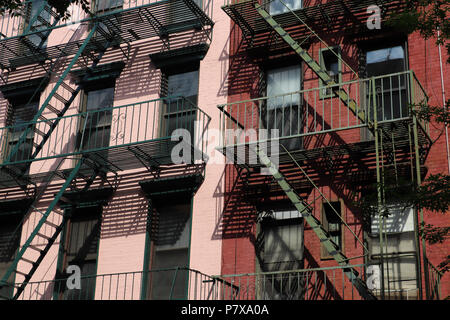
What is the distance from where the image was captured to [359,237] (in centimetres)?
1584

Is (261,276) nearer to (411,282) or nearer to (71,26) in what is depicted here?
(411,282)

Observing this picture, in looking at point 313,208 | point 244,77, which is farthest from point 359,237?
point 244,77

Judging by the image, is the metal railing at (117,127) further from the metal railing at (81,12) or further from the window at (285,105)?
the metal railing at (81,12)

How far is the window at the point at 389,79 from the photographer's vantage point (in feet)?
54.5

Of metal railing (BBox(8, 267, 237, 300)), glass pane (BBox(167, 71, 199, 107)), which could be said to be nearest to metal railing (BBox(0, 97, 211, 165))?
glass pane (BBox(167, 71, 199, 107))

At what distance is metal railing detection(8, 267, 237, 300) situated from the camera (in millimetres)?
16688

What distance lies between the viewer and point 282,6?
1898 cm

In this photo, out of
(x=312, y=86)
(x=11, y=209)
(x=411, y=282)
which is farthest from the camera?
(x=11, y=209)

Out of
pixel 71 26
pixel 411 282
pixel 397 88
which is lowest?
pixel 411 282

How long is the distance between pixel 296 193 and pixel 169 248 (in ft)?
11.5

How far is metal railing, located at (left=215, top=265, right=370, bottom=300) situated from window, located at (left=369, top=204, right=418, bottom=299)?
0.56 m

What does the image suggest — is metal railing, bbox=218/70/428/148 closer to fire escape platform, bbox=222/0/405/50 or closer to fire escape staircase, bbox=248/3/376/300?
fire escape staircase, bbox=248/3/376/300

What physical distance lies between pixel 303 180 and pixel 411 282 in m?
3.12

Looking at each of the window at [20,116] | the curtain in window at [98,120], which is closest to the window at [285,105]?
the curtain in window at [98,120]
